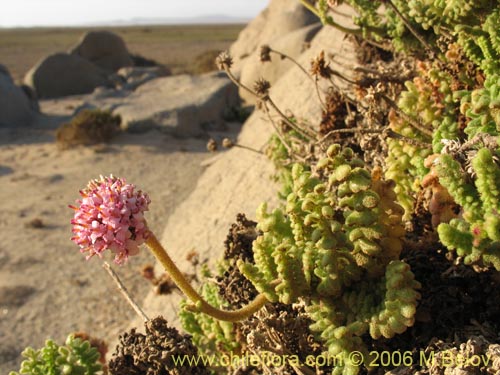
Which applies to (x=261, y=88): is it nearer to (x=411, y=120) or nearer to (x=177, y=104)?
(x=411, y=120)

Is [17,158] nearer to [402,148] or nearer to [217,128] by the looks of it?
[217,128]

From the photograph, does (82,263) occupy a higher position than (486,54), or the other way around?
(486,54)

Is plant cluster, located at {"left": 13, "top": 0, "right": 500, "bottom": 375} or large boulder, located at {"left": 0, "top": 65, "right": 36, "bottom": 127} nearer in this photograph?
plant cluster, located at {"left": 13, "top": 0, "right": 500, "bottom": 375}

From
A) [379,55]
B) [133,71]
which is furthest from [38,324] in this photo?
[133,71]

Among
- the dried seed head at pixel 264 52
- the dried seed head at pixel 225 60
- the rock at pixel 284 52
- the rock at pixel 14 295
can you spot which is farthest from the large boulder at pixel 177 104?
the dried seed head at pixel 225 60

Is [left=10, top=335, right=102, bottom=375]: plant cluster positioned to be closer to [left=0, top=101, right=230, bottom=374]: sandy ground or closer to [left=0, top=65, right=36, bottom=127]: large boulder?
[left=0, top=101, right=230, bottom=374]: sandy ground

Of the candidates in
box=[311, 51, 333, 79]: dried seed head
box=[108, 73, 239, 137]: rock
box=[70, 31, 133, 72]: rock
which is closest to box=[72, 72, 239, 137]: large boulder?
box=[108, 73, 239, 137]: rock

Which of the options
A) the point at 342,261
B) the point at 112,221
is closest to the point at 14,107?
the point at 112,221

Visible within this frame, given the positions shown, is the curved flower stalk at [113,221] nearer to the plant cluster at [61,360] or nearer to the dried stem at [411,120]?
the plant cluster at [61,360]
